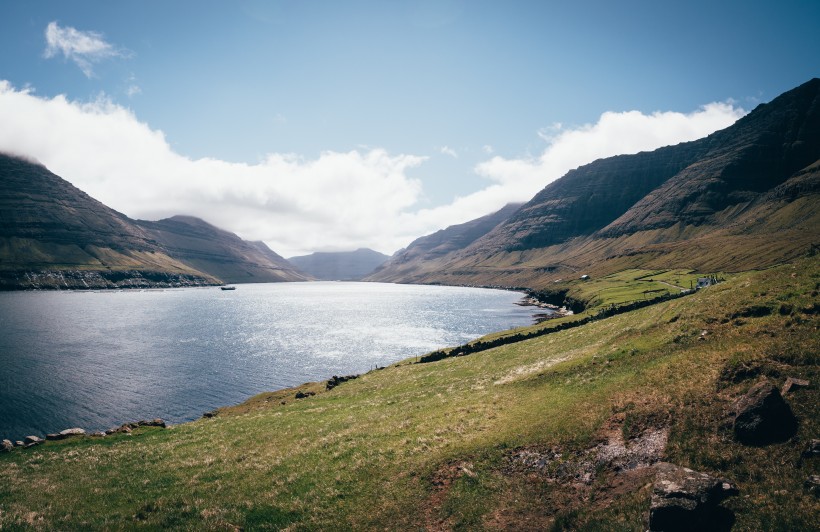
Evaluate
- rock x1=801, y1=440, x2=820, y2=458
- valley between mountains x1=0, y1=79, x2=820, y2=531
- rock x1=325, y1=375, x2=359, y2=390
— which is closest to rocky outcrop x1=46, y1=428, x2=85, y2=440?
valley between mountains x1=0, y1=79, x2=820, y2=531

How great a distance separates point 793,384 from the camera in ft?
52.9

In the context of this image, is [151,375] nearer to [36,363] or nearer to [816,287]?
[36,363]

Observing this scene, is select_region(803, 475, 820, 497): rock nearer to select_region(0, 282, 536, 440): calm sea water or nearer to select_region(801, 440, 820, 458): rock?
select_region(801, 440, 820, 458): rock

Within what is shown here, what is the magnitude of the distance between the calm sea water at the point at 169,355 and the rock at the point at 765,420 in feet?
205

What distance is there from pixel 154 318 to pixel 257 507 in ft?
580

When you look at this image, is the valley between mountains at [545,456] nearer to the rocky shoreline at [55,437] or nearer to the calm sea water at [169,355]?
the rocky shoreline at [55,437]

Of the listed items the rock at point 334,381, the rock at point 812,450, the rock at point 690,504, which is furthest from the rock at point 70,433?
the rock at point 812,450

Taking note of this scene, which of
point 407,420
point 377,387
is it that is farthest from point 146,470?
point 377,387

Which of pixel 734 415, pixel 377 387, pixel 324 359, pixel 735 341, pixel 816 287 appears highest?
pixel 816 287

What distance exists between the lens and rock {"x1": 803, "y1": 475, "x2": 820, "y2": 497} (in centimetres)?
1177

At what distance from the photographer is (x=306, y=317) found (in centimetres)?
18500

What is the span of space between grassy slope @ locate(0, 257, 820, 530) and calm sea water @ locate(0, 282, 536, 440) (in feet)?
110

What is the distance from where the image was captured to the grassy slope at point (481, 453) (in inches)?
580

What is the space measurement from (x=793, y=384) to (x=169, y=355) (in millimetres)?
110729
